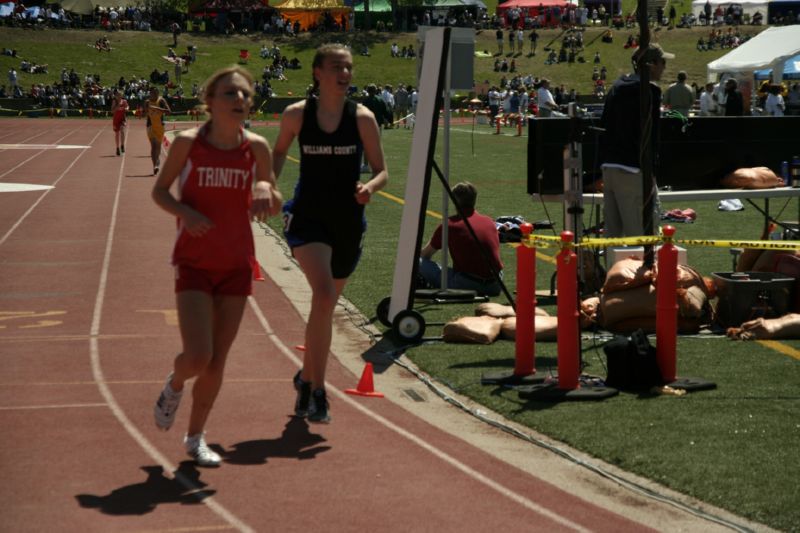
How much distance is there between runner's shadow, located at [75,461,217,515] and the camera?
6.22 m

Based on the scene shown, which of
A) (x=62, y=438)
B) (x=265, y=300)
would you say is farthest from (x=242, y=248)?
(x=265, y=300)

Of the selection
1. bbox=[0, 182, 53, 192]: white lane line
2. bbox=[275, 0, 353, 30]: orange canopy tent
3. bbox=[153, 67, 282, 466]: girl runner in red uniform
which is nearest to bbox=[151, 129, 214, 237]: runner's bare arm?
bbox=[153, 67, 282, 466]: girl runner in red uniform

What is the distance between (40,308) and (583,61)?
3252 inches

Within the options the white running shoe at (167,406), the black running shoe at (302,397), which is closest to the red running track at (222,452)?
the black running shoe at (302,397)

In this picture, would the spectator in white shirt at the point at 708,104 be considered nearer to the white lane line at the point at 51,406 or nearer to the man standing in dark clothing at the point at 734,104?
the man standing in dark clothing at the point at 734,104

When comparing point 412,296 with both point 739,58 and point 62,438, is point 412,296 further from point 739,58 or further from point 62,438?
point 739,58

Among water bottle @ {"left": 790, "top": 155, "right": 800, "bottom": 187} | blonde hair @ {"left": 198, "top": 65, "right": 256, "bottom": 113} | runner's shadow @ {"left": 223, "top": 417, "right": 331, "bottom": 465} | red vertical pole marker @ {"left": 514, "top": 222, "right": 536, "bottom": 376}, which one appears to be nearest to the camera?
blonde hair @ {"left": 198, "top": 65, "right": 256, "bottom": 113}

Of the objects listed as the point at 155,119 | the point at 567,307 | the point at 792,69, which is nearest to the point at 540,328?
the point at 567,307

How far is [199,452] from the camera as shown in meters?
6.96

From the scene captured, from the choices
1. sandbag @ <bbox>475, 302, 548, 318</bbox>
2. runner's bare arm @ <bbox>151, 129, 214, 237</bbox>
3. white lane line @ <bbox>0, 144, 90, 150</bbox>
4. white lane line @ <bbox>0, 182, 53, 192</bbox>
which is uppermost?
runner's bare arm @ <bbox>151, 129, 214, 237</bbox>

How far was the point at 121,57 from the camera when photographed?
294 feet

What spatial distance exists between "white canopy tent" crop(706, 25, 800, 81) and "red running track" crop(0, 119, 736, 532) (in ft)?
111

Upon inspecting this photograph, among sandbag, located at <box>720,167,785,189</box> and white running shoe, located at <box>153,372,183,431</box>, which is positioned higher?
sandbag, located at <box>720,167,785,189</box>

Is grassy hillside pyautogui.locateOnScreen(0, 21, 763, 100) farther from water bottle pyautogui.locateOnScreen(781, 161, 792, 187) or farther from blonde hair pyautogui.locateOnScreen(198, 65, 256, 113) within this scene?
blonde hair pyautogui.locateOnScreen(198, 65, 256, 113)
